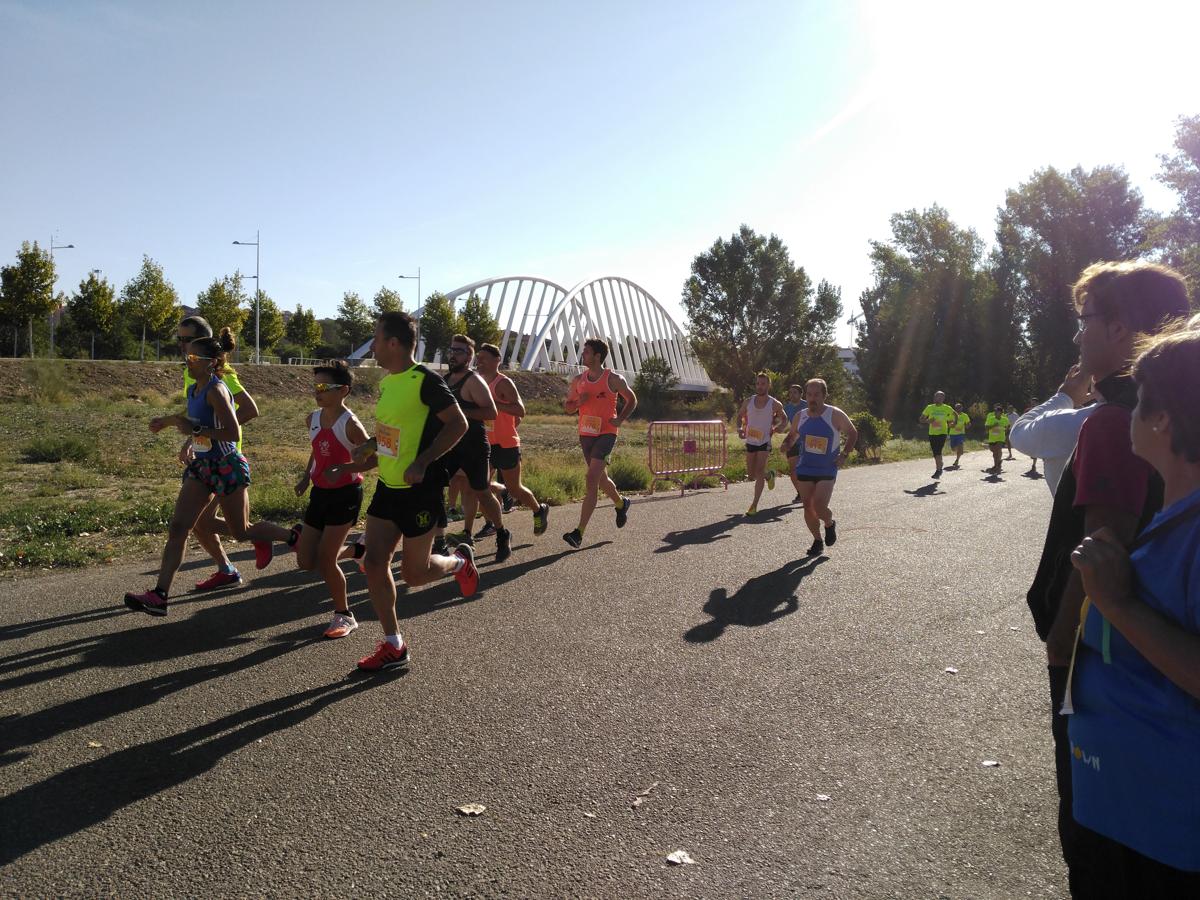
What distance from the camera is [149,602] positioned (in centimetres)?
556

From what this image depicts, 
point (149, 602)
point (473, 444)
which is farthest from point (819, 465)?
point (149, 602)

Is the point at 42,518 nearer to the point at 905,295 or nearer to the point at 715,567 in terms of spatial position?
the point at 715,567

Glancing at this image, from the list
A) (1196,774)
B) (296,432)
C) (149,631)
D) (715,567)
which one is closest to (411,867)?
(1196,774)

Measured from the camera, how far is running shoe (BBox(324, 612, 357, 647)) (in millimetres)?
5508

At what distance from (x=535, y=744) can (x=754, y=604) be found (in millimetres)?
3020

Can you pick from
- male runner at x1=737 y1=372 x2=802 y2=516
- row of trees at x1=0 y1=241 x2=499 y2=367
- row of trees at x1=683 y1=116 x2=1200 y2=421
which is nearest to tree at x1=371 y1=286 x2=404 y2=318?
row of trees at x1=0 y1=241 x2=499 y2=367

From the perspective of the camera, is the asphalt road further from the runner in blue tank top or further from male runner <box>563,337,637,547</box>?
male runner <box>563,337,637,547</box>

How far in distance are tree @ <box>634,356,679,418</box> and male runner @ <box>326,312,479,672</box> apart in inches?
2088

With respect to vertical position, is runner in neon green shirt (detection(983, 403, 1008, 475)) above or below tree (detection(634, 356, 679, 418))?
below

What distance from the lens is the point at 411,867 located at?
114 inches

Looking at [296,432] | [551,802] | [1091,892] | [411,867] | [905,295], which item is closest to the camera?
[1091,892]

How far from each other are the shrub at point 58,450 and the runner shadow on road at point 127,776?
13.8 metres

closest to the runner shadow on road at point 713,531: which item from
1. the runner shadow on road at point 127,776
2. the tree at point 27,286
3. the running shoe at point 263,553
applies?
the running shoe at point 263,553

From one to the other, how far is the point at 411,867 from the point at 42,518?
855 cm
